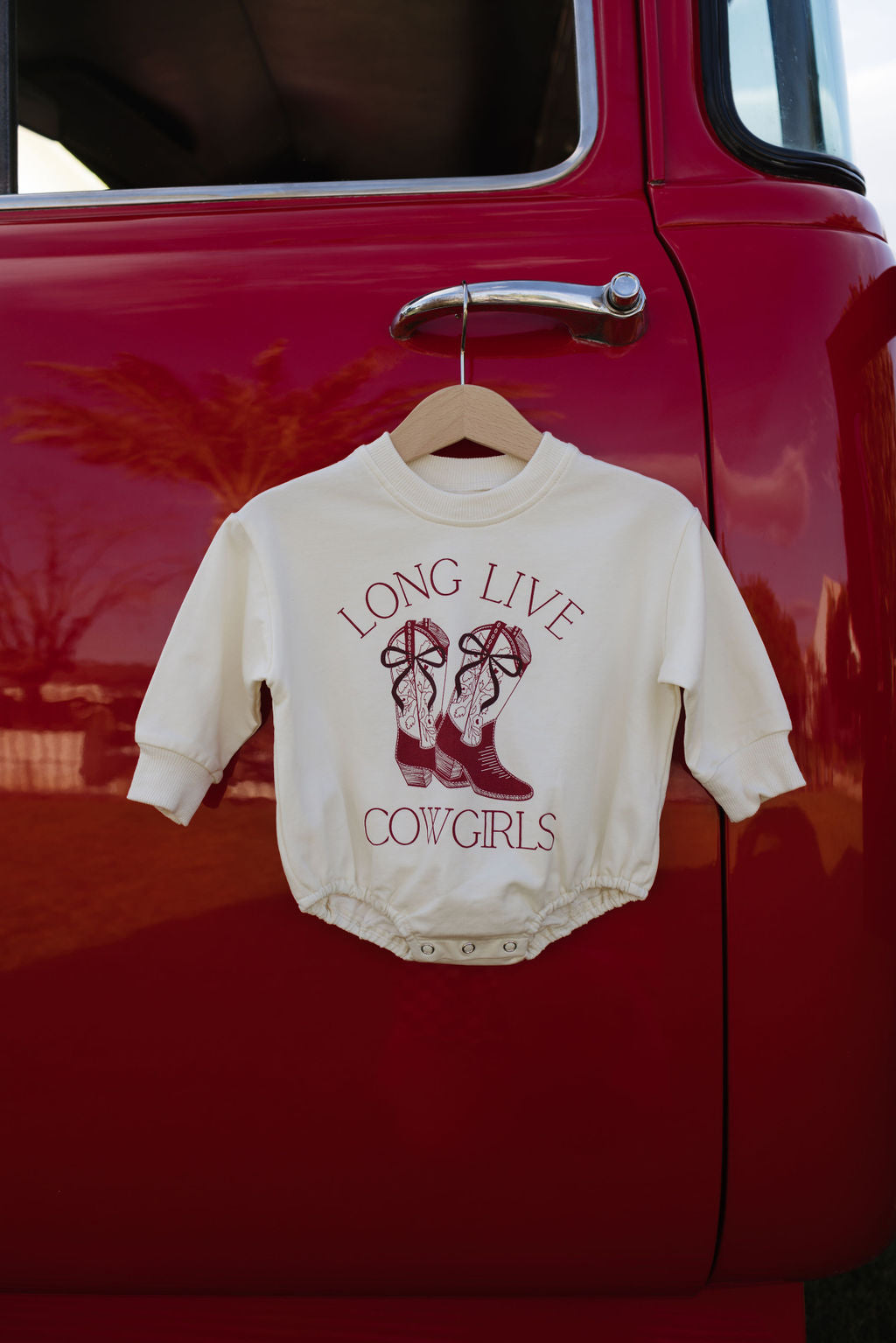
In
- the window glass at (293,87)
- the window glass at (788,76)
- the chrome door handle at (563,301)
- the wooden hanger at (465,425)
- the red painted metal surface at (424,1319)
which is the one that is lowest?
the red painted metal surface at (424,1319)

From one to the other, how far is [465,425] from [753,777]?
0.49 metres

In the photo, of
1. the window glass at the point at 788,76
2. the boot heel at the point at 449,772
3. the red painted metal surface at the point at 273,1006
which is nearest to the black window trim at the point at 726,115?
the window glass at the point at 788,76

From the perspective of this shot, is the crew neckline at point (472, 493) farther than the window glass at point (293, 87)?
No

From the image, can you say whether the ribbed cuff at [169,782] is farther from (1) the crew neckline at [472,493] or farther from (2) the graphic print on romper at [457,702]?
(1) the crew neckline at [472,493]

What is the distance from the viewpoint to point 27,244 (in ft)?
4.40

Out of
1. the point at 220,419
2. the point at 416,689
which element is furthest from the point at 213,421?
the point at 416,689

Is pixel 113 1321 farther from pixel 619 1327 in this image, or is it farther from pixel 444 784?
pixel 444 784

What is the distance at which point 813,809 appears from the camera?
117 centimetres

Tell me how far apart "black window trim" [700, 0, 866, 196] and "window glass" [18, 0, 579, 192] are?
26 cm

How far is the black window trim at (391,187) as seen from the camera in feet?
4.43

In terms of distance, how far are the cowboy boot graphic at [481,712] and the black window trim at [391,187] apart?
60cm

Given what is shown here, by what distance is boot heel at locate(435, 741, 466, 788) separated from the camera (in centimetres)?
114

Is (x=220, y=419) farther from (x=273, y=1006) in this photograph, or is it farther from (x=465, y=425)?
(x=273, y=1006)

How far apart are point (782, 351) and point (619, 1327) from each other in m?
1.14
